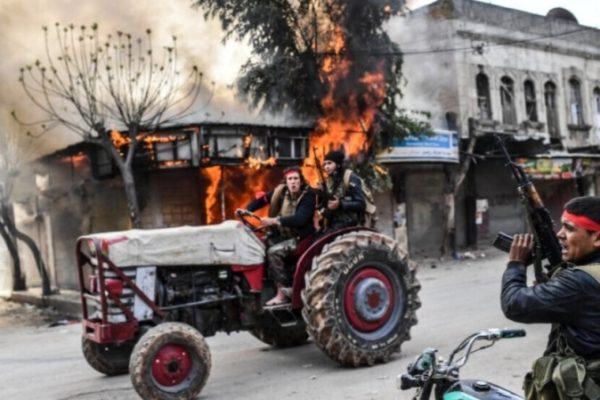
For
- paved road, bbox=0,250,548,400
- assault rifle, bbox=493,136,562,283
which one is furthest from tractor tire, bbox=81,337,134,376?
assault rifle, bbox=493,136,562,283

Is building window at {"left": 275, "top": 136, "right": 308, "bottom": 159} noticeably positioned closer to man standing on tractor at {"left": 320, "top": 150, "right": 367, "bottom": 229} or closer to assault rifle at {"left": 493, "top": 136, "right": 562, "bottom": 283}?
man standing on tractor at {"left": 320, "top": 150, "right": 367, "bottom": 229}

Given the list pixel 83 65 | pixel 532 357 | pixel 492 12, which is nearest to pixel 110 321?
pixel 532 357

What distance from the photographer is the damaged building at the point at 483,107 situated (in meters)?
21.4

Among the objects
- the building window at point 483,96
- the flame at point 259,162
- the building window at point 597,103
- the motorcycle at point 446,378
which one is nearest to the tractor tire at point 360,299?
the motorcycle at point 446,378

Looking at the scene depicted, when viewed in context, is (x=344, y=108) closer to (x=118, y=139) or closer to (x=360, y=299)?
(x=118, y=139)

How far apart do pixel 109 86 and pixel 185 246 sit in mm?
8221

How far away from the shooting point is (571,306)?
266 centimetres

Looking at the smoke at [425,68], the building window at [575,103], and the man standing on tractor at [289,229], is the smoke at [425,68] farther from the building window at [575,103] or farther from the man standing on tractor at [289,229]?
the man standing on tractor at [289,229]

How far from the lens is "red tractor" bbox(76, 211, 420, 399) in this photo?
5664 mm

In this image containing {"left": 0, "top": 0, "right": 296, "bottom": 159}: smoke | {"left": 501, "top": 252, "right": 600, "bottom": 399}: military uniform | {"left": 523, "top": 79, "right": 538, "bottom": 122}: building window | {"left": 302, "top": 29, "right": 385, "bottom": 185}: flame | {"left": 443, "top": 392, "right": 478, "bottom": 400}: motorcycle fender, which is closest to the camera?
{"left": 501, "top": 252, "right": 600, "bottom": 399}: military uniform

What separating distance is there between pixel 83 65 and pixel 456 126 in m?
11.9

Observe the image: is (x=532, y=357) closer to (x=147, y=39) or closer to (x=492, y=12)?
(x=147, y=39)

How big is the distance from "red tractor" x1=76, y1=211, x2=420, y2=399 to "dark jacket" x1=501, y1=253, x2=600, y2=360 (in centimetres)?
353

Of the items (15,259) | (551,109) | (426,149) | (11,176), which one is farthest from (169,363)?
(551,109)
